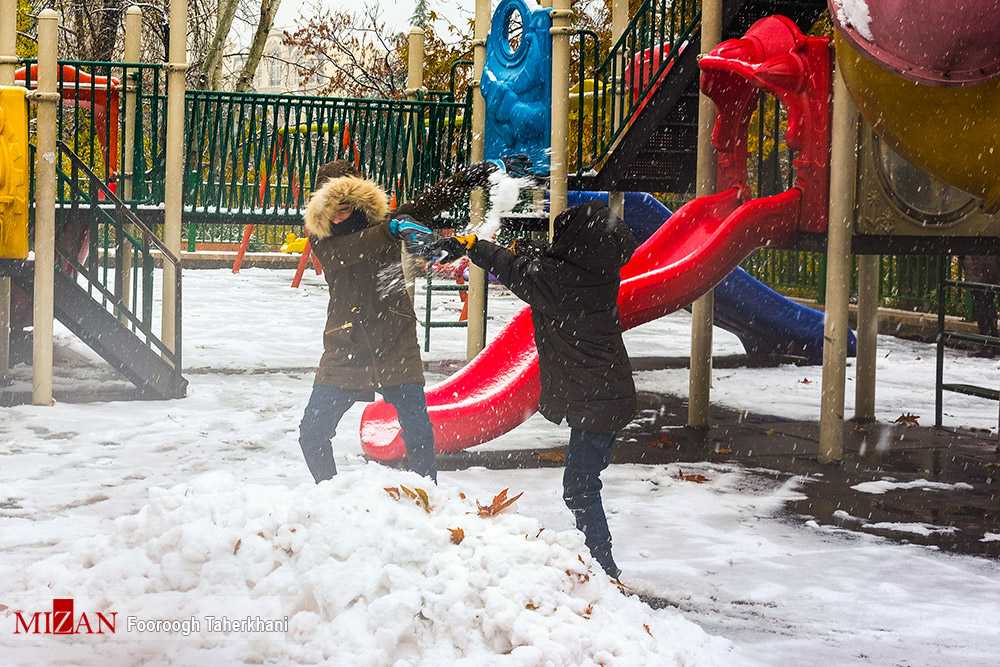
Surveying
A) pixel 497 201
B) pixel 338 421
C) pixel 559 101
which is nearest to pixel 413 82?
pixel 559 101

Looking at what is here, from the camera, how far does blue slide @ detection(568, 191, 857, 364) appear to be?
12867 millimetres

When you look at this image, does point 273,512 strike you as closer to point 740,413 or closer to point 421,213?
point 421,213

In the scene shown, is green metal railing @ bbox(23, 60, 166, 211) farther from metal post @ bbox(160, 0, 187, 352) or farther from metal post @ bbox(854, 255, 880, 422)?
metal post @ bbox(854, 255, 880, 422)

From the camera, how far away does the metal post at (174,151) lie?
9.44m

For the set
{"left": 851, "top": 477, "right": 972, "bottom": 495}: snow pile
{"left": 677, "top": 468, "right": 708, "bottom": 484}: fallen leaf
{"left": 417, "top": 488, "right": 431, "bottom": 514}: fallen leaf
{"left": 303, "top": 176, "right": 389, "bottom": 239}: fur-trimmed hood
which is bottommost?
{"left": 677, "top": 468, "right": 708, "bottom": 484}: fallen leaf

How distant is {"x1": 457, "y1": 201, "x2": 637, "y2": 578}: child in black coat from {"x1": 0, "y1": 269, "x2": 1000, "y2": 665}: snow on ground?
1.02ft

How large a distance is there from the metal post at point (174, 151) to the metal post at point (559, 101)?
3.39 metres

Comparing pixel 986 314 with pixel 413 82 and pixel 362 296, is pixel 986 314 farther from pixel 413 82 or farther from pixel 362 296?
pixel 362 296

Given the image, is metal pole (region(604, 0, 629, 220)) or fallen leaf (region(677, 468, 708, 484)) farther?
metal pole (region(604, 0, 629, 220))

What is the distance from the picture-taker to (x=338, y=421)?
5203 mm

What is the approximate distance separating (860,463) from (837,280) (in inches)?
49.6

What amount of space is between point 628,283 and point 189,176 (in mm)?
5472

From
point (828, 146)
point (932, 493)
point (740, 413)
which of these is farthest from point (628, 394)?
point (740, 413)

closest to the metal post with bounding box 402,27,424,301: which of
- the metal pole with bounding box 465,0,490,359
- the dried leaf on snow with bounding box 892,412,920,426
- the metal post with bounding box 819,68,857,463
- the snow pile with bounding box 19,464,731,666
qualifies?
the metal pole with bounding box 465,0,490,359
